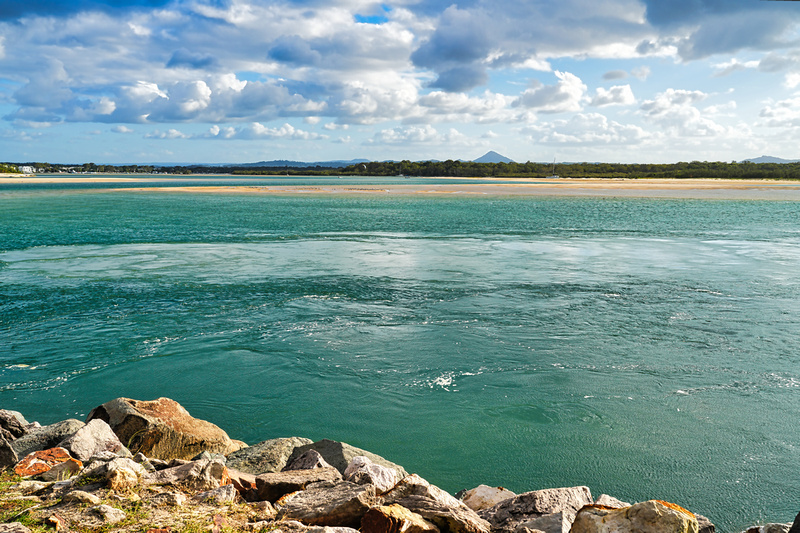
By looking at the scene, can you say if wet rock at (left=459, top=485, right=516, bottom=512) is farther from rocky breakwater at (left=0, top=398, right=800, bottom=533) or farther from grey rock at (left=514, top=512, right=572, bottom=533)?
grey rock at (left=514, top=512, right=572, bottom=533)

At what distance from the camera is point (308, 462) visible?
264 inches

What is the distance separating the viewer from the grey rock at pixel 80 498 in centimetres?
530

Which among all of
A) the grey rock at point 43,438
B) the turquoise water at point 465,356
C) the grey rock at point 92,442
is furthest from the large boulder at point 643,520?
the grey rock at point 43,438

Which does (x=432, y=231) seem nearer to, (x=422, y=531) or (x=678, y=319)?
(x=678, y=319)

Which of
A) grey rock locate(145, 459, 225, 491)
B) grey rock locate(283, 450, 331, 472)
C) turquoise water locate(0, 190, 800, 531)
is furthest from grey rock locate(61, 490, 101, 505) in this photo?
turquoise water locate(0, 190, 800, 531)

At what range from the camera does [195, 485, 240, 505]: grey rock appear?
5.55 metres

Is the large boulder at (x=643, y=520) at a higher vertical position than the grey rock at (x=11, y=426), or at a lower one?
higher

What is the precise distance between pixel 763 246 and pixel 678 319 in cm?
1691

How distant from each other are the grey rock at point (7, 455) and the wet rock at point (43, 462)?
0.40 feet

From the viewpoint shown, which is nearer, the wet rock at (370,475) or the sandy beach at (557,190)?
the wet rock at (370,475)

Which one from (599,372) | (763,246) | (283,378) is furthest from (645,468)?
(763,246)

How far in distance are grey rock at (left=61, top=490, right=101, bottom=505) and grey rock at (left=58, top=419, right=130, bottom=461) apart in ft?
5.10

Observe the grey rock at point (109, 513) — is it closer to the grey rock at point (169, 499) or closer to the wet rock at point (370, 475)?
the grey rock at point (169, 499)

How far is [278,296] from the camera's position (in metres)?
16.5
